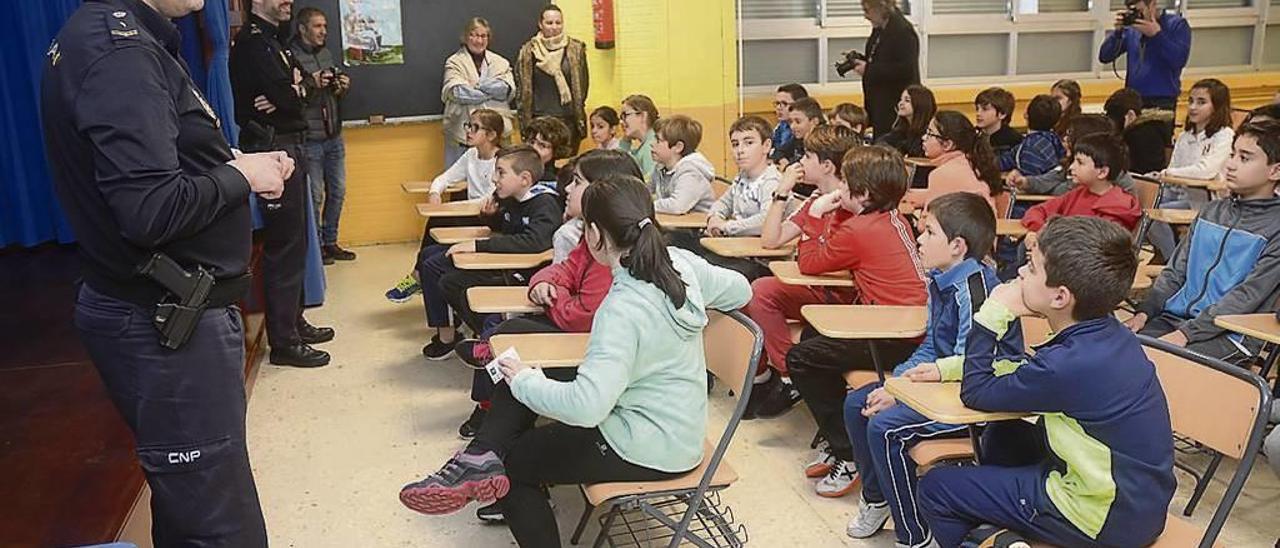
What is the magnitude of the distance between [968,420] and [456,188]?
371 cm

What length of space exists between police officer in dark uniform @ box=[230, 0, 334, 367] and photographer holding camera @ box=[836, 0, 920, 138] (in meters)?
3.58

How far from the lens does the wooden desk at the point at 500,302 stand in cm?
320

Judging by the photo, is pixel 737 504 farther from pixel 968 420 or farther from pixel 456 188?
pixel 456 188

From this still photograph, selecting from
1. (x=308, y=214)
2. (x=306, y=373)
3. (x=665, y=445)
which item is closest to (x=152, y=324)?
(x=665, y=445)

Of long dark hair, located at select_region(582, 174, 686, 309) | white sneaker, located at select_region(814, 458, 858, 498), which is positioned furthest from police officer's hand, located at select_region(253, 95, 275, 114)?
white sneaker, located at select_region(814, 458, 858, 498)

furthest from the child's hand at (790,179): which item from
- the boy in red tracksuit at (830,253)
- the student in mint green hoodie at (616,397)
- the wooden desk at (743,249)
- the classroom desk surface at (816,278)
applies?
the student in mint green hoodie at (616,397)

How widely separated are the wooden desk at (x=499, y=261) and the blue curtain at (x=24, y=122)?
2.75 m

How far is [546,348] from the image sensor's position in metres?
2.70

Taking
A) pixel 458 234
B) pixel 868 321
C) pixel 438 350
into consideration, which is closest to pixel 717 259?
pixel 458 234

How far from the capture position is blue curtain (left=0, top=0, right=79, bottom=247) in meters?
5.20

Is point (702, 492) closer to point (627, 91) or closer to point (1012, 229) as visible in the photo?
point (1012, 229)

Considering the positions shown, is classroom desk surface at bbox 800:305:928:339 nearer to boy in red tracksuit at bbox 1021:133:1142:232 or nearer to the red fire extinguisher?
boy in red tracksuit at bbox 1021:133:1142:232

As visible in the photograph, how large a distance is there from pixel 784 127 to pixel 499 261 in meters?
3.12

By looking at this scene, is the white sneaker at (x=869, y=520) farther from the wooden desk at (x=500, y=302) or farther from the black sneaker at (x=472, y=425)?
the black sneaker at (x=472, y=425)
